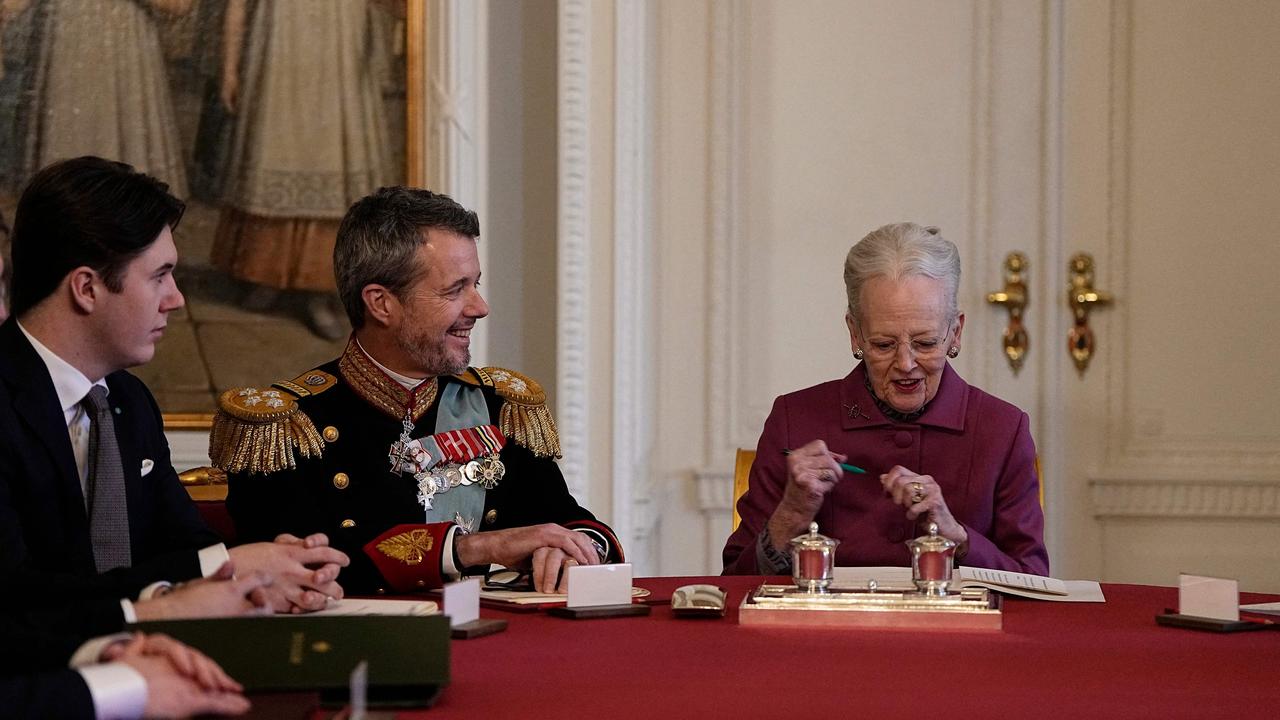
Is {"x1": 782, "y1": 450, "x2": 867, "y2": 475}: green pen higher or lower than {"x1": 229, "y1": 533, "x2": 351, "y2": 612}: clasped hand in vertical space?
higher

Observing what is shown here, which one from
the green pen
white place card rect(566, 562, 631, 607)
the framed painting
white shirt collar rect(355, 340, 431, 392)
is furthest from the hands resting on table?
the framed painting

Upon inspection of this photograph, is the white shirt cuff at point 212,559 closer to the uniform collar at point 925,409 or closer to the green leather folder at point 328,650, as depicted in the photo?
the green leather folder at point 328,650

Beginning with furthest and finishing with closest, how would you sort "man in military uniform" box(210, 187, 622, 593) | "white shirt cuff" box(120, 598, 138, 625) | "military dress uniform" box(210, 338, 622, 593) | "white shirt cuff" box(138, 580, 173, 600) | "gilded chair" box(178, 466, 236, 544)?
1. "gilded chair" box(178, 466, 236, 544)
2. "man in military uniform" box(210, 187, 622, 593)
3. "military dress uniform" box(210, 338, 622, 593)
4. "white shirt cuff" box(138, 580, 173, 600)
5. "white shirt cuff" box(120, 598, 138, 625)

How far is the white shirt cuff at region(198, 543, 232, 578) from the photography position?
7.14 ft

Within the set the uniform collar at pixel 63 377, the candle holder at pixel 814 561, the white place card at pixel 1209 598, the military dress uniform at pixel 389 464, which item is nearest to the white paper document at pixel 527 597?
the military dress uniform at pixel 389 464

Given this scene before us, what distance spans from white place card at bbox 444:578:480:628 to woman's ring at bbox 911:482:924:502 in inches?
32.9

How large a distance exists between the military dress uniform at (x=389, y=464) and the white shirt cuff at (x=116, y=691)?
1081 mm

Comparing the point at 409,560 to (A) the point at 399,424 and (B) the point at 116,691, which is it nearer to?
(A) the point at 399,424

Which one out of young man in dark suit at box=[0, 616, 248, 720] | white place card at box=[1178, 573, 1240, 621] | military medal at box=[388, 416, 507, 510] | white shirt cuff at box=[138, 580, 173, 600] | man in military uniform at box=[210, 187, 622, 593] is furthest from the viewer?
military medal at box=[388, 416, 507, 510]

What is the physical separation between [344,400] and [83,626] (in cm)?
110

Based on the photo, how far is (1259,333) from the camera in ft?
16.2

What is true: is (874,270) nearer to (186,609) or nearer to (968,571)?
(968,571)

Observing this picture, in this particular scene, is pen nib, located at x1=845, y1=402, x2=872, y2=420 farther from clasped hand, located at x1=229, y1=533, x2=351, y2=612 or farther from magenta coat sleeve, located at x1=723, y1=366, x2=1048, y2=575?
clasped hand, located at x1=229, y1=533, x2=351, y2=612

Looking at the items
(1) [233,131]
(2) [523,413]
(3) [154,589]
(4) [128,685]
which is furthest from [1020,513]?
(1) [233,131]
